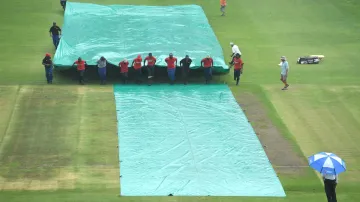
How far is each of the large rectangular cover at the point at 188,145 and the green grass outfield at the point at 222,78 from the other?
1.62 ft

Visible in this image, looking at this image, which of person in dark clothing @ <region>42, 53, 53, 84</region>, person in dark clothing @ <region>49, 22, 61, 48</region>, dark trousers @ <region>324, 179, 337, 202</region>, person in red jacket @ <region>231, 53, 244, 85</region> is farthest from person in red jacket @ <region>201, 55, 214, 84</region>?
dark trousers @ <region>324, 179, 337, 202</region>

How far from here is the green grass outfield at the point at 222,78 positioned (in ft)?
66.7

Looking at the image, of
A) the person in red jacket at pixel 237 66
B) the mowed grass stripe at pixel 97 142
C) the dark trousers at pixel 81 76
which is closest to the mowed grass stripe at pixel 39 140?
the mowed grass stripe at pixel 97 142

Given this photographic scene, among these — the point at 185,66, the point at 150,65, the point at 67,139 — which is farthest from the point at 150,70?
the point at 67,139

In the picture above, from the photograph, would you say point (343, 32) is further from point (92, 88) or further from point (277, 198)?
point (277, 198)

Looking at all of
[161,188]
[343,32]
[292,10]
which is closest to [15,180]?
[161,188]

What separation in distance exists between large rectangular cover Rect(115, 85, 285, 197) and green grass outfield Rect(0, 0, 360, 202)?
0.49m

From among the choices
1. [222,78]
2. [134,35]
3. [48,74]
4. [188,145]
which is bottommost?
[222,78]

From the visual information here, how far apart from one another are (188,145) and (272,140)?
295 centimetres

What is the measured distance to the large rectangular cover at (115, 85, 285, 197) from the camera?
20078 millimetres

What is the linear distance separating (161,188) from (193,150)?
2.74 m

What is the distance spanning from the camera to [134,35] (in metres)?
31.3

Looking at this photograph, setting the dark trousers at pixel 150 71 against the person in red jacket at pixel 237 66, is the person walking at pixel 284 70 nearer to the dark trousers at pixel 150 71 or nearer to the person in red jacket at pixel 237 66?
the person in red jacket at pixel 237 66

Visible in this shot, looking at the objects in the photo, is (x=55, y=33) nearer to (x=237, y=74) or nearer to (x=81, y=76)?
(x=81, y=76)
